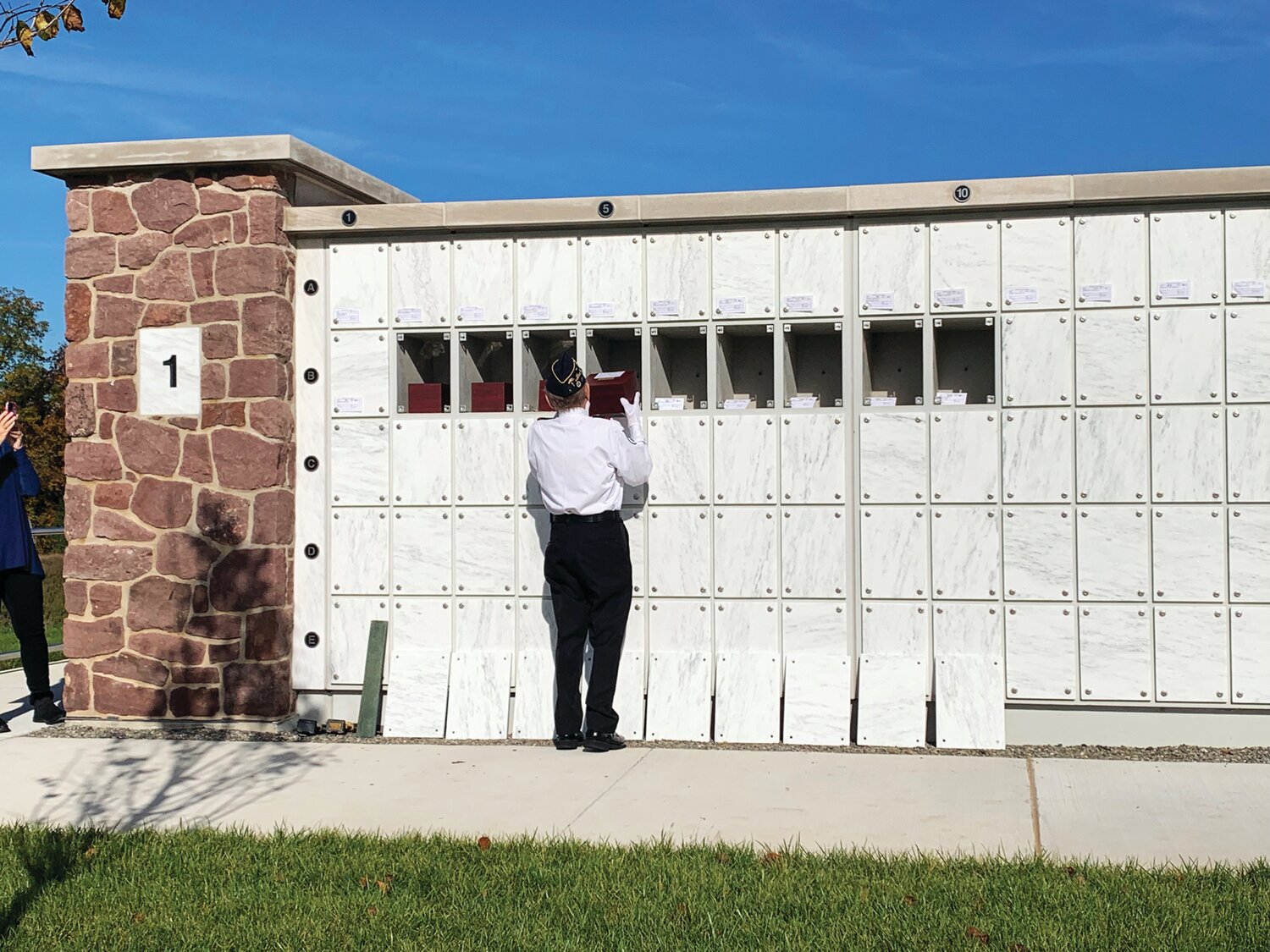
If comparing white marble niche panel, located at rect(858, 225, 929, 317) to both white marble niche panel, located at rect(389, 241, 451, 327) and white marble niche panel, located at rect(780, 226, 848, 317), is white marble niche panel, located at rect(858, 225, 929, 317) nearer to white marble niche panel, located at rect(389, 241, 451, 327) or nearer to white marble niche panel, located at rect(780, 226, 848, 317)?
white marble niche panel, located at rect(780, 226, 848, 317)

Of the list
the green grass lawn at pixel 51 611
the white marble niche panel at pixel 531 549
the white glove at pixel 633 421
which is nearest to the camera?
the white glove at pixel 633 421

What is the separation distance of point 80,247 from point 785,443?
415 centimetres

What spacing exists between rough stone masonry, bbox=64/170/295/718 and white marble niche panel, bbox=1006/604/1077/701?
394cm

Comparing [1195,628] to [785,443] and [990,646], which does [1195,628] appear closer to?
[990,646]

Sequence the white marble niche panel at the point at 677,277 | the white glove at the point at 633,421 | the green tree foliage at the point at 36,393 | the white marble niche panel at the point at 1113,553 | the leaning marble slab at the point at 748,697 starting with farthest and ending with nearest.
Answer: the green tree foliage at the point at 36,393
the white marble niche panel at the point at 677,277
the leaning marble slab at the point at 748,697
the white glove at the point at 633,421
the white marble niche panel at the point at 1113,553

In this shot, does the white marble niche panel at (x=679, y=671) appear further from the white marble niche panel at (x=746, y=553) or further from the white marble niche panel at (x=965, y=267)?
the white marble niche panel at (x=965, y=267)

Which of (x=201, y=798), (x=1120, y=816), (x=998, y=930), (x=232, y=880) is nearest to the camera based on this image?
(x=998, y=930)

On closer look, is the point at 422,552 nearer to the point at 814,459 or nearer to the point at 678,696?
the point at 678,696

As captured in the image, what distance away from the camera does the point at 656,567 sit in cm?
811

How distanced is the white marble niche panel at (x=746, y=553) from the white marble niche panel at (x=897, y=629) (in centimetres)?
52

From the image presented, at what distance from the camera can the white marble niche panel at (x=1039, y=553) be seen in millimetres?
7699

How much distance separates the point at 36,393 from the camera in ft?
151

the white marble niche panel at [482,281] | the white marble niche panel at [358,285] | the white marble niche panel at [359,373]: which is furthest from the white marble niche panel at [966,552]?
the white marble niche panel at [358,285]

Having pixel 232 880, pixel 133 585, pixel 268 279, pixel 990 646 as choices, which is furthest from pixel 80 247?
pixel 990 646
